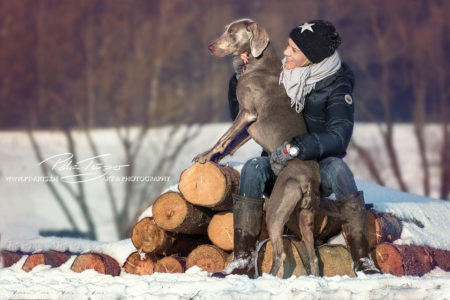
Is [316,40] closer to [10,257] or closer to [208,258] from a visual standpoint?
[208,258]

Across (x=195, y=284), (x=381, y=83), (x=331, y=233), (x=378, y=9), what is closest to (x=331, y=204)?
(x=331, y=233)

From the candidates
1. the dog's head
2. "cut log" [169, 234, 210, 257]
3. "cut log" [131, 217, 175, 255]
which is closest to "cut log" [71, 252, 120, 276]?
"cut log" [131, 217, 175, 255]

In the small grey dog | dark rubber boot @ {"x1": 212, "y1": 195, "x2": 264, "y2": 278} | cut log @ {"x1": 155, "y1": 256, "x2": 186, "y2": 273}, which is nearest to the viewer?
the small grey dog

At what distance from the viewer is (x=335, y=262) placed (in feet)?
13.4

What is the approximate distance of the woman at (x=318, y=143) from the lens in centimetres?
389

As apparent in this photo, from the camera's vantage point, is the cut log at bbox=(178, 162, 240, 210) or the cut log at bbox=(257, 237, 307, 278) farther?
the cut log at bbox=(178, 162, 240, 210)

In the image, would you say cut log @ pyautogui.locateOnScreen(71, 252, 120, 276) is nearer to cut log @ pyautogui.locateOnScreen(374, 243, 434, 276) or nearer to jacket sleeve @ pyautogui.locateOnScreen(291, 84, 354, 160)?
jacket sleeve @ pyautogui.locateOnScreen(291, 84, 354, 160)

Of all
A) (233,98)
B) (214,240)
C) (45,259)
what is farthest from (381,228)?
(45,259)

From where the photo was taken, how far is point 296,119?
4086mm

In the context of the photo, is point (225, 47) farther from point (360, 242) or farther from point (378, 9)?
point (378, 9)

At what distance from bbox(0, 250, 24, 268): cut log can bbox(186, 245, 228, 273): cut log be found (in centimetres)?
175

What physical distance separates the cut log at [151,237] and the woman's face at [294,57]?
155 cm

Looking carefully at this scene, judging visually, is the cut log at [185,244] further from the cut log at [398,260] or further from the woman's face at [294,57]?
the woman's face at [294,57]

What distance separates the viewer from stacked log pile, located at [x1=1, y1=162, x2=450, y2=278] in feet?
13.5
